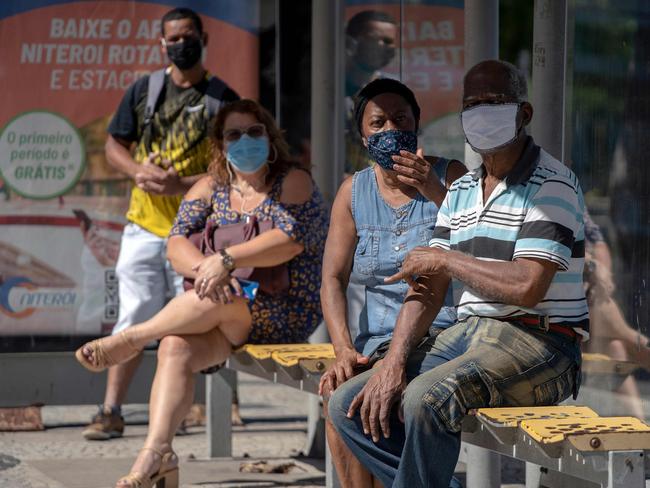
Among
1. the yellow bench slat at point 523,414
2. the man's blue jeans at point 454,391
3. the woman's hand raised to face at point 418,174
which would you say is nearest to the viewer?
the yellow bench slat at point 523,414

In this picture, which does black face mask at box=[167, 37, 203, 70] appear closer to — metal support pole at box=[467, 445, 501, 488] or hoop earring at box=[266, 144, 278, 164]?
hoop earring at box=[266, 144, 278, 164]

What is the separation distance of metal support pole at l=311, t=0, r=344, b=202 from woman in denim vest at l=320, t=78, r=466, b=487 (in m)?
2.31

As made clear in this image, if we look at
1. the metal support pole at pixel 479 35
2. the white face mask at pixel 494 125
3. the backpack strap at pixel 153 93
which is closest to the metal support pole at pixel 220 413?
the backpack strap at pixel 153 93

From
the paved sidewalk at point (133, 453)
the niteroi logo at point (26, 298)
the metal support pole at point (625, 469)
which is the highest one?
the niteroi logo at point (26, 298)

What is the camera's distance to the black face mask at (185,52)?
688cm

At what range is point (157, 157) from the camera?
6855mm

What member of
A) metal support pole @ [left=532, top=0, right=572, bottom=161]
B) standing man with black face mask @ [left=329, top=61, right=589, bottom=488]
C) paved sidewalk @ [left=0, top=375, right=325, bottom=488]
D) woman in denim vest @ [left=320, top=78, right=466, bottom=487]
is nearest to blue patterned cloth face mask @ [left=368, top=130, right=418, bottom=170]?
woman in denim vest @ [left=320, top=78, right=466, bottom=487]

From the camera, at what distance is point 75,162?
7594 mm

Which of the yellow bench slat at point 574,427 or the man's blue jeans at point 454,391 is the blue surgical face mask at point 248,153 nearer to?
the man's blue jeans at point 454,391

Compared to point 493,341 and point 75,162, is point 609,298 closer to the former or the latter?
point 493,341

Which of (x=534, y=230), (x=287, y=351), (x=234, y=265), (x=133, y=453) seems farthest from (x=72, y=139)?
(x=534, y=230)

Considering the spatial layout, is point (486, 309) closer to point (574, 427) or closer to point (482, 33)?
point (574, 427)

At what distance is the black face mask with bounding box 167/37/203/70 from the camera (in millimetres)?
6875

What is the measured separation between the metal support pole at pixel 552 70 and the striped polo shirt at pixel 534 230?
898mm
